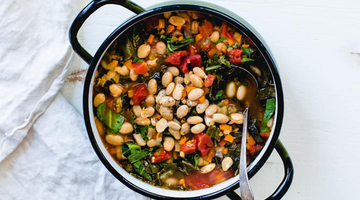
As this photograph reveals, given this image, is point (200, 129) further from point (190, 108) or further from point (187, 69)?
point (187, 69)

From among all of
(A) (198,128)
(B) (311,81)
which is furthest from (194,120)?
(B) (311,81)

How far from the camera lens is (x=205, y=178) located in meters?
1.64

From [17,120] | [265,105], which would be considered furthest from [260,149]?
[17,120]

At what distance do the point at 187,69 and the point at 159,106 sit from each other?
7.3 inches

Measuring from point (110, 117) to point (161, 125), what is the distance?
0.20m

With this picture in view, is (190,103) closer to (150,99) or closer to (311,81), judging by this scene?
(150,99)

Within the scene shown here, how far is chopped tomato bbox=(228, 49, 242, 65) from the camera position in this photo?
152 centimetres

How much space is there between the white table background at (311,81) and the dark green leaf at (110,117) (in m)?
0.20

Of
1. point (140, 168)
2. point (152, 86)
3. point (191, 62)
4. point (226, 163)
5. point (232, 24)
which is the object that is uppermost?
point (232, 24)

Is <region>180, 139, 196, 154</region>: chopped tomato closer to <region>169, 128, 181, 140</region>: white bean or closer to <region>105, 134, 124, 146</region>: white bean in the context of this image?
<region>169, 128, 181, 140</region>: white bean

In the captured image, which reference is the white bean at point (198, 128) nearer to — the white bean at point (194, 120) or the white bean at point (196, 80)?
the white bean at point (194, 120)

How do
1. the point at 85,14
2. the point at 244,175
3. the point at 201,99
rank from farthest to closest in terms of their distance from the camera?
the point at 201,99, the point at 244,175, the point at 85,14

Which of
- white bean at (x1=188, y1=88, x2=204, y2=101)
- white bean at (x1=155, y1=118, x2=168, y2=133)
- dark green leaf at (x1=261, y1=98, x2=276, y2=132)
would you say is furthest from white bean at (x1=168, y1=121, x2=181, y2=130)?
dark green leaf at (x1=261, y1=98, x2=276, y2=132)

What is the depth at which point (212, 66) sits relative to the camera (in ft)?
5.10
